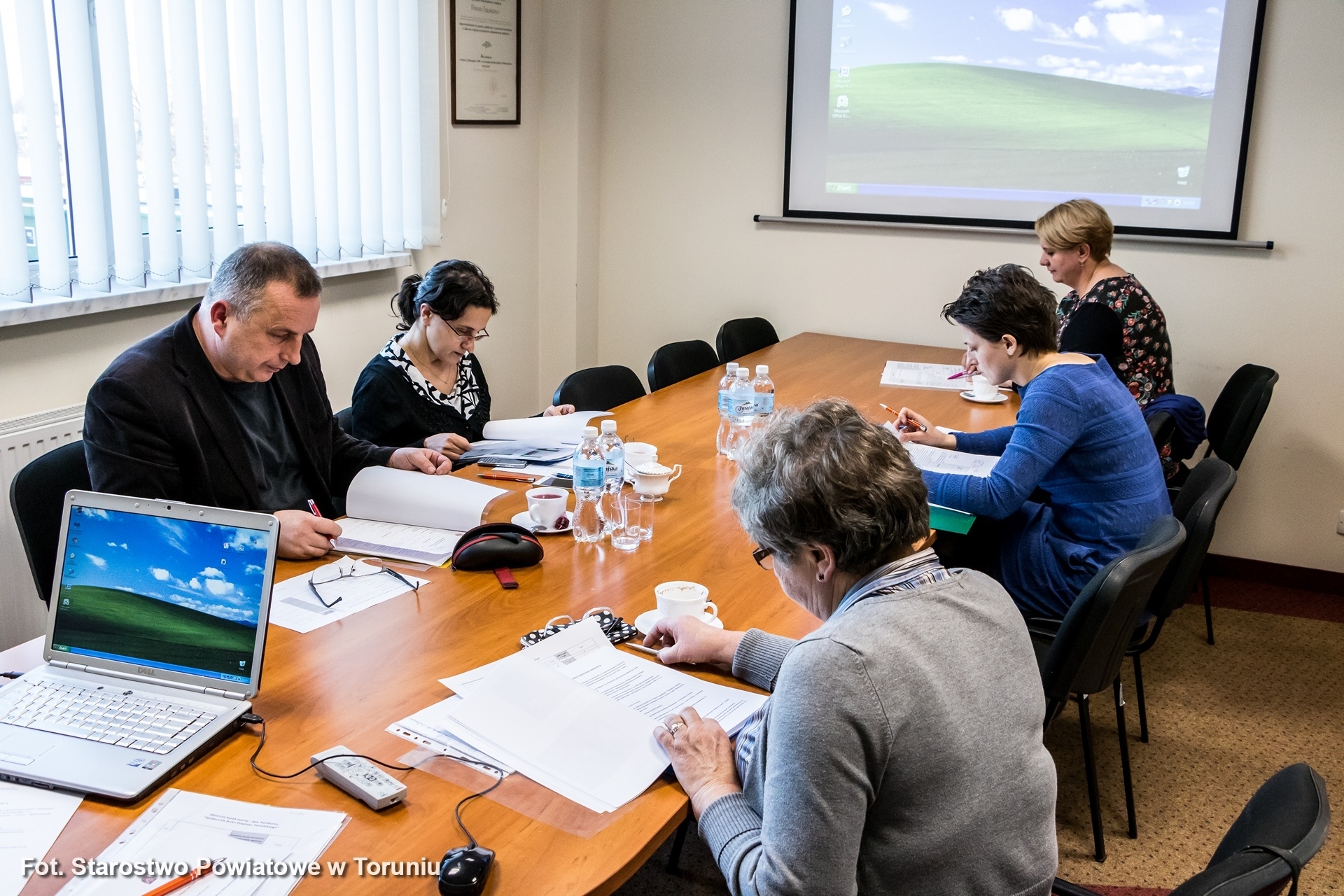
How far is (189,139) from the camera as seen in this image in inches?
125

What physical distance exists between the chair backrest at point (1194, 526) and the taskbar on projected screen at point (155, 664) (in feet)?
6.32

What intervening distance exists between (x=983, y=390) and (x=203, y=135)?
265 cm

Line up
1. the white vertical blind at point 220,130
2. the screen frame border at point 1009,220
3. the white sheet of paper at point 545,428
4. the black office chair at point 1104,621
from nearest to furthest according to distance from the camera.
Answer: the black office chair at point 1104,621
the white sheet of paper at point 545,428
the white vertical blind at point 220,130
the screen frame border at point 1009,220

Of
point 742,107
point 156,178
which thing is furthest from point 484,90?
point 156,178

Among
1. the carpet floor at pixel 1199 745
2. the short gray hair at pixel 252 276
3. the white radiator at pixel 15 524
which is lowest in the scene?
the carpet floor at pixel 1199 745

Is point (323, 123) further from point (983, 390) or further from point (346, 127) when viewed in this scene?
point (983, 390)

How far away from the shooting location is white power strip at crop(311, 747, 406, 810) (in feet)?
4.23

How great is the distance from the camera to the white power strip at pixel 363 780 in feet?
4.23

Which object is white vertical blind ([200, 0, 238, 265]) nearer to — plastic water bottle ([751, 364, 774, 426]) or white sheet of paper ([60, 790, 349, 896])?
plastic water bottle ([751, 364, 774, 426])

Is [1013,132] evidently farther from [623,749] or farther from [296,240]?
[623,749]

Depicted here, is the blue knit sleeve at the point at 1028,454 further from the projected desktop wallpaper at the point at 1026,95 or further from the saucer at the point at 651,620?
the projected desktop wallpaper at the point at 1026,95

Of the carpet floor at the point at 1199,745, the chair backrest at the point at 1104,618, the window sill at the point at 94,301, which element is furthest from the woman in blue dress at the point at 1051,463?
the window sill at the point at 94,301

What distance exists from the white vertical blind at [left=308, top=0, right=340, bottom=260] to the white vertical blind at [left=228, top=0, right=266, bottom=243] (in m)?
0.26

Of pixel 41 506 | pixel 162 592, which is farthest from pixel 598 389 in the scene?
pixel 162 592
